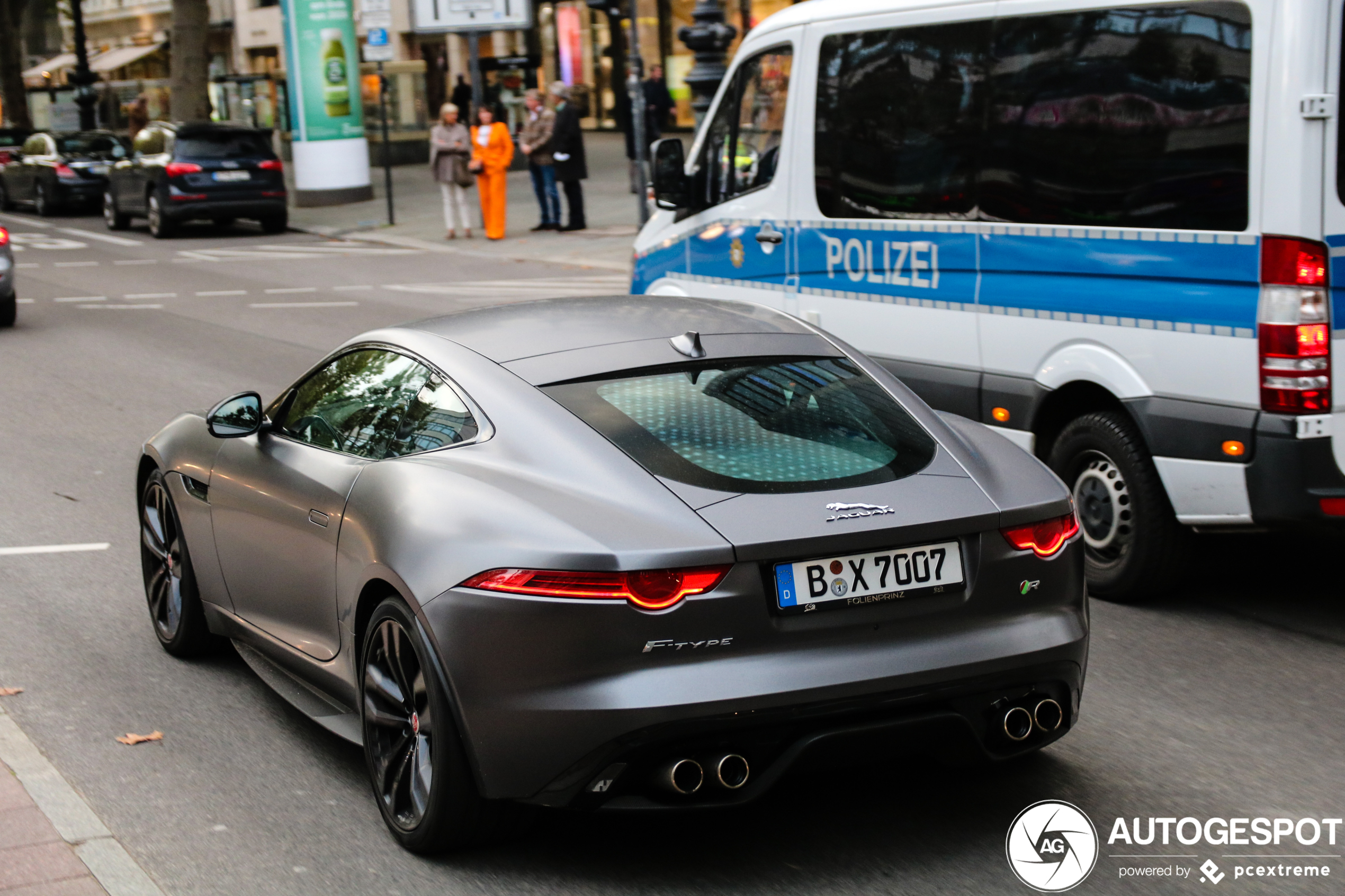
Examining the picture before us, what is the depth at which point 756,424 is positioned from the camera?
4137 mm

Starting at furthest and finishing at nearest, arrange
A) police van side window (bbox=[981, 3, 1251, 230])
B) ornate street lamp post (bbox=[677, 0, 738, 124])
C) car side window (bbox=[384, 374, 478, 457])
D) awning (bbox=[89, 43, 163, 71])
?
awning (bbox=[89, 43, 163, 71]), ornate street lamp post (bbox=[677, 0, 738, 124]), police van side window (bbox=[981, 3, 1251, 230]), car side window (bbox=[384, 374, 478, 457])

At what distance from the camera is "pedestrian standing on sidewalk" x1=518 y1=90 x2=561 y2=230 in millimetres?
22516

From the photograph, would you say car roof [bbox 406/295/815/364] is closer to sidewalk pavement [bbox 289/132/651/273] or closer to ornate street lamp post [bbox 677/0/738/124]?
ornate street lamp post [bbox 677/0/738/124]

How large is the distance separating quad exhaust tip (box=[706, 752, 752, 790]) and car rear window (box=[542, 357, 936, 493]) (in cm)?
62

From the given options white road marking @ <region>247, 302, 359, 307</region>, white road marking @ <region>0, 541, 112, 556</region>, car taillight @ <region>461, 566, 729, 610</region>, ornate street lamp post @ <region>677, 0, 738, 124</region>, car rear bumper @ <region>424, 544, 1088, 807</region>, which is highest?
Result: ornate street lamp post @ <region>677, 0, 738, 124</region>

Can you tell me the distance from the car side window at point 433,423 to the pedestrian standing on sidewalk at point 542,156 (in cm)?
1833

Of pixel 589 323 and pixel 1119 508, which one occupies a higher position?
pixel 589 323

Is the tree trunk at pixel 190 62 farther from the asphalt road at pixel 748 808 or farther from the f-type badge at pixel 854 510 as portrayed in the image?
the f-type badge at pixel 854 510

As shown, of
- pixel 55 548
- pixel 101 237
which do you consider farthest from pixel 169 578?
pixel 101 237

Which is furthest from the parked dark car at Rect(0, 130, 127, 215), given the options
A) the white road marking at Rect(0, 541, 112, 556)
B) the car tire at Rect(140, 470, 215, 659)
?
the car tire at Rect(140, 470, 215, 659)

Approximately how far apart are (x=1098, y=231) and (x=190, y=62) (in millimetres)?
30059

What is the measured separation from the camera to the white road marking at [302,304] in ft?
54.6

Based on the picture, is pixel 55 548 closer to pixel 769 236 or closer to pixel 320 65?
pixel 769 236

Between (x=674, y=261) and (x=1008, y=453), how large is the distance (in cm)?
497
